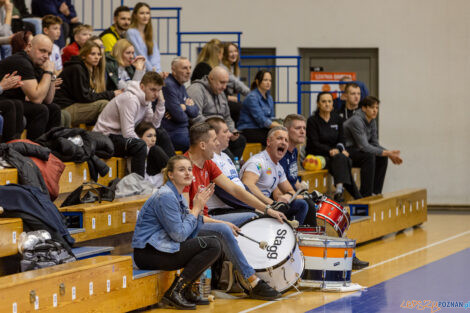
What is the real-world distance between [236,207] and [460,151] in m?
7.26

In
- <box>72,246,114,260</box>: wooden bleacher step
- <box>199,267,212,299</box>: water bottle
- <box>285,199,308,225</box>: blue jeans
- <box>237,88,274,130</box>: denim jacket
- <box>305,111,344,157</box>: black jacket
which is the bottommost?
<box>199,267,212,299</box>: water bottle

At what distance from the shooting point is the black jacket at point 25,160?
640 cm

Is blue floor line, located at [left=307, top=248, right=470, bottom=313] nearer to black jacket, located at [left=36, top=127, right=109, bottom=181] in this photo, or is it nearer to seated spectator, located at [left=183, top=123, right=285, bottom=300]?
seated spectator, located at [left=183, top=123, right=285, bottom=300]

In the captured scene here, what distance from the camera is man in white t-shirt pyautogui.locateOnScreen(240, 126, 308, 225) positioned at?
7566 millimetres

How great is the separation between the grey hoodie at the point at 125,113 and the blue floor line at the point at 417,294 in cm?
282

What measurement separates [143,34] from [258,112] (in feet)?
5.70

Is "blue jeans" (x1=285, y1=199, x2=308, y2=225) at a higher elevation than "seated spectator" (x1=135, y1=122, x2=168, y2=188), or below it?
below

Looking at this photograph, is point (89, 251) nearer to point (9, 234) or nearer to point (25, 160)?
point (9, 234)

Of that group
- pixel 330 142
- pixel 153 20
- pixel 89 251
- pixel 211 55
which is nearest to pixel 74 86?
pixel 211 55

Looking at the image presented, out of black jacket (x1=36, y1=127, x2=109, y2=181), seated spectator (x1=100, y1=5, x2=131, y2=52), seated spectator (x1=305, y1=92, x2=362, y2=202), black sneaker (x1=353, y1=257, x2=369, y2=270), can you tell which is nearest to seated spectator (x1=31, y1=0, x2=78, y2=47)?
seated spectator (x1=100, y1=5, x2=131, y2=52)

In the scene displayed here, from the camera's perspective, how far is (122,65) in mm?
9500

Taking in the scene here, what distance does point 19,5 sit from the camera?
11.0 meters

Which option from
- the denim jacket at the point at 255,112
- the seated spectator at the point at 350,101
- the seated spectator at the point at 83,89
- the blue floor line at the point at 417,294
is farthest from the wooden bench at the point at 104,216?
the seated spectator at the point at 350,101

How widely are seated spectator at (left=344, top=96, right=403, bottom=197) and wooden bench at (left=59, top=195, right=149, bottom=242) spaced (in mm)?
4389
